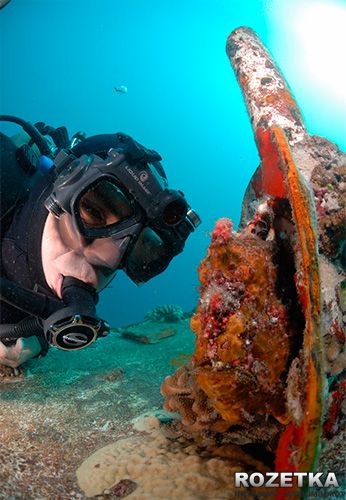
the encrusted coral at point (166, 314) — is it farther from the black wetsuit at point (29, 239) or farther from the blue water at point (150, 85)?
the blue water at point (150, 85)

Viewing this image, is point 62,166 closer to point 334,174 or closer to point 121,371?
point 334,174

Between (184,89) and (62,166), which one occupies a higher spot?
(184,89)

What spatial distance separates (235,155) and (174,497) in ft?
297

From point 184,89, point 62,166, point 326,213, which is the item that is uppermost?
point 184,89

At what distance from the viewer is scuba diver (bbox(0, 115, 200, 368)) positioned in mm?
2697

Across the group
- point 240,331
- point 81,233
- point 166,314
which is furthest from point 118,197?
point 166,314

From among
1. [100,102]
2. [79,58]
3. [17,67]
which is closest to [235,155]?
[100,102]

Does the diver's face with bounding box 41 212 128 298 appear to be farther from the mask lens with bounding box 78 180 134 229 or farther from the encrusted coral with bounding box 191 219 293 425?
the encrusted coral with bounding box 191 219 293 425

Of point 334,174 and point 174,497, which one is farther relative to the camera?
point 334,174

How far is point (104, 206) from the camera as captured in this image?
293 centimetres

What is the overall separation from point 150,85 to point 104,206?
86882 mm

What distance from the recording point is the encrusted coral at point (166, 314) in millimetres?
9188

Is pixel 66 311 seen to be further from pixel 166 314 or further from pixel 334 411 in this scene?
pixel 166 314

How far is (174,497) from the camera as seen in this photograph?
213 centimetres
